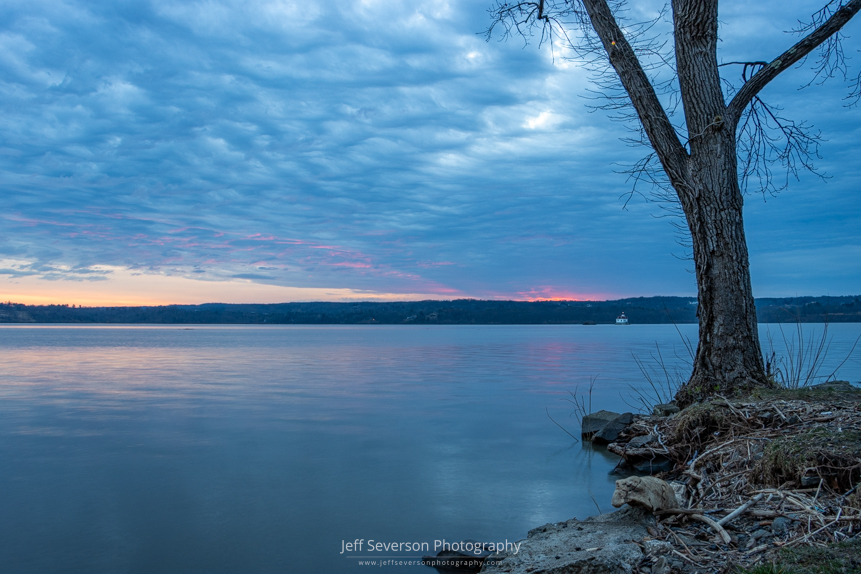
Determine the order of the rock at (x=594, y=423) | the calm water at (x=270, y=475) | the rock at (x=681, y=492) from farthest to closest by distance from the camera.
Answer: the rock at (x=594, y=423) < the calm water at (x=270, y=475) < the rock at (x=681, y=492)

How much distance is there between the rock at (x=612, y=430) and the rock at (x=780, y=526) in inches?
167

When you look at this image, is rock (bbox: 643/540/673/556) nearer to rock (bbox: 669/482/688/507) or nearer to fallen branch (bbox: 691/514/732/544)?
fallen branch (bbox: 691/514/732/544)

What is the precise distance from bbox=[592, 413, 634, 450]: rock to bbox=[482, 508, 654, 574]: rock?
3.55 m

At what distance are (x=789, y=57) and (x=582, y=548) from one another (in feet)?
22.2

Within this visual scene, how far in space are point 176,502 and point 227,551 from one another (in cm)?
128

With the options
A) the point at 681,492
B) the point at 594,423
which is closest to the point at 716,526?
the point at 681,492

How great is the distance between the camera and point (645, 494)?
3535mm

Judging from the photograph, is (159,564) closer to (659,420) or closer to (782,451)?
(782,451)

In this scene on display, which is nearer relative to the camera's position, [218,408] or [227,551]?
[227,551]

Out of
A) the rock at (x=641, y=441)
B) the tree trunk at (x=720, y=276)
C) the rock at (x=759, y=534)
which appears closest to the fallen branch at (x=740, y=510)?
the rock at (x=759, y=534)

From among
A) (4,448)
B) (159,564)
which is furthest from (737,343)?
(4,448)

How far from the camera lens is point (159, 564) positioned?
151 inches

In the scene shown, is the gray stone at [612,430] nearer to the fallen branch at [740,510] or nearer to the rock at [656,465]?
the rock at [656,465]

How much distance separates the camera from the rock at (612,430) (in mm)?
7320
